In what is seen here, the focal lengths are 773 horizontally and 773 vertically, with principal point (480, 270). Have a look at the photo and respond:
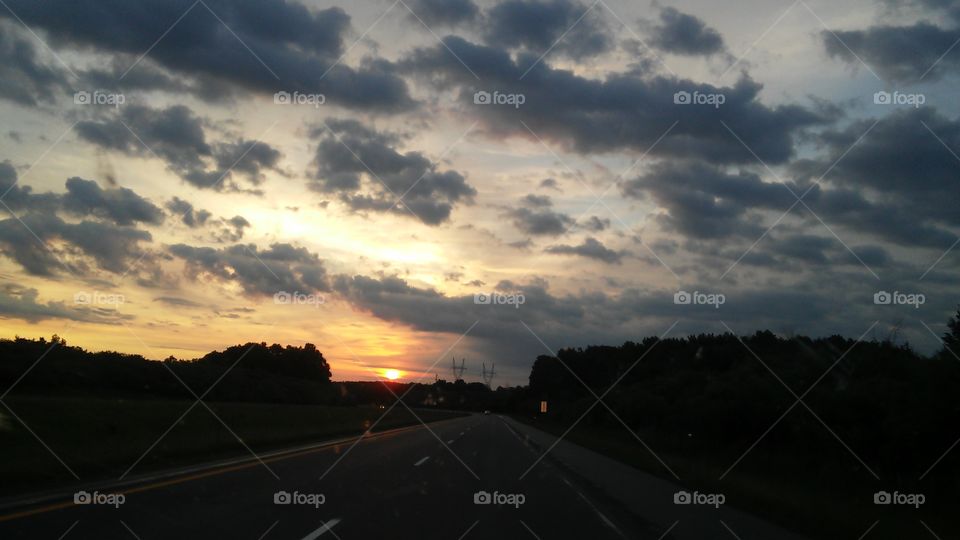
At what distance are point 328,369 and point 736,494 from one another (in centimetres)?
13734

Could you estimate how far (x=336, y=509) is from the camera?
12383 millimetres

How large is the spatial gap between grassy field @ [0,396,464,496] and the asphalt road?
232 cm

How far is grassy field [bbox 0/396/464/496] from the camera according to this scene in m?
16.3

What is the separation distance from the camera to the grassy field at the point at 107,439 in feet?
53.4

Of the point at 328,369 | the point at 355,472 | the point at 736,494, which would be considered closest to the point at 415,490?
the point at 355,472

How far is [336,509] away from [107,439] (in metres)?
17.1

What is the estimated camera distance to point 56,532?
30.5ft

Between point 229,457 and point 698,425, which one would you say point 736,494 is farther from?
point 698,425

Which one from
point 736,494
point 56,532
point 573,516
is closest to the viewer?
point 56,532
